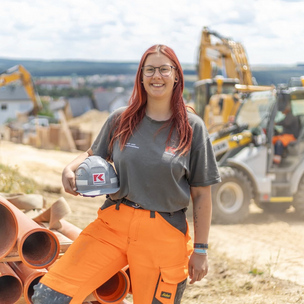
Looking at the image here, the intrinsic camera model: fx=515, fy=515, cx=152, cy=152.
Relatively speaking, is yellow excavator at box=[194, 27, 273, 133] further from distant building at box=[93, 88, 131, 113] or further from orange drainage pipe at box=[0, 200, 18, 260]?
distant building at box=[93, 88, 131, 113]

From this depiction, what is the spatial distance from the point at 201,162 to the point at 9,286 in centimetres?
156

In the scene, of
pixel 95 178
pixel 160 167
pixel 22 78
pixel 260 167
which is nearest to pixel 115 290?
pixel 95 178

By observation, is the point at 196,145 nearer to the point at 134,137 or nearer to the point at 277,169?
the point at 134,137

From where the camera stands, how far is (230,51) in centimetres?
1393

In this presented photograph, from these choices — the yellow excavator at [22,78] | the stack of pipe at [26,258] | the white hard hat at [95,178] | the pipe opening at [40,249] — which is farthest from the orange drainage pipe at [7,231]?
the yellow excavator at [22,78]

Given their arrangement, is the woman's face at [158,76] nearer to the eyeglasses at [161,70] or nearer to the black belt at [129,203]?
the eyeglasses at [161,70]

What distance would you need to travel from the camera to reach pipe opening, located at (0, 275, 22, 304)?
3.32 meters

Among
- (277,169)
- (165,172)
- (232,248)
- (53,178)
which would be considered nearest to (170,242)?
(165,172)

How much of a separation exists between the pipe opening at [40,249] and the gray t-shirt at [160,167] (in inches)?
22.6

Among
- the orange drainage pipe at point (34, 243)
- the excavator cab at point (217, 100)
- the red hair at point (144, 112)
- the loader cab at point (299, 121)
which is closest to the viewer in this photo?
the red hair at point (144, 112)

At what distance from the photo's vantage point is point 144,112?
309 centimetres

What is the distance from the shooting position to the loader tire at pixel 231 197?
8.59 m

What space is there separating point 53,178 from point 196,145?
907 cm

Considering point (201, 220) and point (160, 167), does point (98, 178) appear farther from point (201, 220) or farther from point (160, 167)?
point (201, 220)
